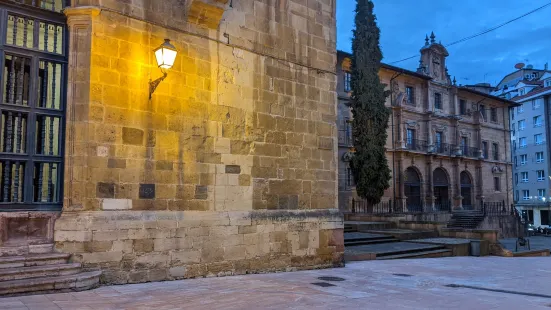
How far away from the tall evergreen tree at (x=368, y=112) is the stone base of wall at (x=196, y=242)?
14613 mm

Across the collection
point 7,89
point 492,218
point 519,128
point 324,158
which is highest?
point 519,128

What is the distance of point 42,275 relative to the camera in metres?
6.71

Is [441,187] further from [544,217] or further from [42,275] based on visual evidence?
[42,275]

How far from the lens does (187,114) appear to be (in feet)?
28.3

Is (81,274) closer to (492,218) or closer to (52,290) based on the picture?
(52,290)

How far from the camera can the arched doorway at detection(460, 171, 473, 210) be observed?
4006 cm

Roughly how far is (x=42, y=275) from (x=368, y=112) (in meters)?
21.5

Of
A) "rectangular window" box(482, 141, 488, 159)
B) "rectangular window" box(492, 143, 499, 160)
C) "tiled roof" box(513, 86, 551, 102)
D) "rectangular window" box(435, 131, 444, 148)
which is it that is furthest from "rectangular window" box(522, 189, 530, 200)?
"rectangular window" box(435, 131, 444, 148)

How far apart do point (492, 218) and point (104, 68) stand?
2709cm

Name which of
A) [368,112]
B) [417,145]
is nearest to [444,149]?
[417,145]

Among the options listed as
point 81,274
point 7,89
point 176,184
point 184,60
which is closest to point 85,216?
point 81,274

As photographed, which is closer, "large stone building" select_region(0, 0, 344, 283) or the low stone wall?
"large stone building" select_region(0, 0, 344, 283)

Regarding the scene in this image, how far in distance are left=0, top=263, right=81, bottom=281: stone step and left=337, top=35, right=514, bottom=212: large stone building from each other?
2367 cm

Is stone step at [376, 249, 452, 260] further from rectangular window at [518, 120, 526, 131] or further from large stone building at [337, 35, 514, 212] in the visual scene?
rectangular window at [518, 120, 526, 131]
